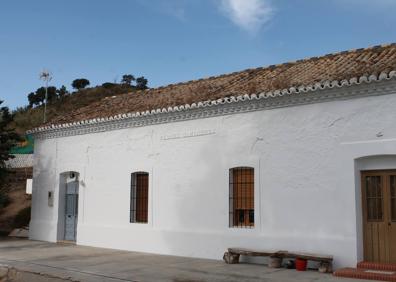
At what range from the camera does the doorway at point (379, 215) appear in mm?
10273

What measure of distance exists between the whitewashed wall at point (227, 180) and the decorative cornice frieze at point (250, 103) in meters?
0.17

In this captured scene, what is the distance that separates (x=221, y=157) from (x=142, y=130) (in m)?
3.15

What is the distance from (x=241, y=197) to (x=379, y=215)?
3.53 m

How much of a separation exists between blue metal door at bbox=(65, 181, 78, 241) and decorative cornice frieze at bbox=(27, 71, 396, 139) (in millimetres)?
1930

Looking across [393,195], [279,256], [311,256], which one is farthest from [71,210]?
[393,195]

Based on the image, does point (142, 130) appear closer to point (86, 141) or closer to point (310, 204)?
point (86, 141)

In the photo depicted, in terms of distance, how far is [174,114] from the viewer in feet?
45.6

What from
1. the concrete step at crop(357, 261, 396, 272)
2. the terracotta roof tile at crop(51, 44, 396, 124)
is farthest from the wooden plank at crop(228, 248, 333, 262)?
the terracotta roof tile at crop(51, 44, 396, 124)

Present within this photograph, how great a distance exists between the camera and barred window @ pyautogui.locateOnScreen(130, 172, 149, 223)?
14.9 m

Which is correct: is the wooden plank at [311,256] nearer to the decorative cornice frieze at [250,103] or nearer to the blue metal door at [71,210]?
the decorative cornice frieze at [250,103]

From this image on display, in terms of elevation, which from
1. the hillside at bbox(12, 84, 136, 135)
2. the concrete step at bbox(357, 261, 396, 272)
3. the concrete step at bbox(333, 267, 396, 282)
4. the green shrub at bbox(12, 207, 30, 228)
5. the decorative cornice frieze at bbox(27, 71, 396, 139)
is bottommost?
the concrete step at bbox(333, 267, 396, 282)

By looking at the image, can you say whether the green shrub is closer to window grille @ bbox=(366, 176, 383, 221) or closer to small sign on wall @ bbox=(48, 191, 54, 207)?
small sign on wall @ bbox=(48, 191, 54, 207)

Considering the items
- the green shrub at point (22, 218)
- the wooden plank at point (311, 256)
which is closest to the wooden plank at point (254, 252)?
the wooden plank at point (311, 256)

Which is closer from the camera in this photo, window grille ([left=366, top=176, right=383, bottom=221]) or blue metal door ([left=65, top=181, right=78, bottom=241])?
window grille ([left=366, top=176, right=383, bottom=221])
